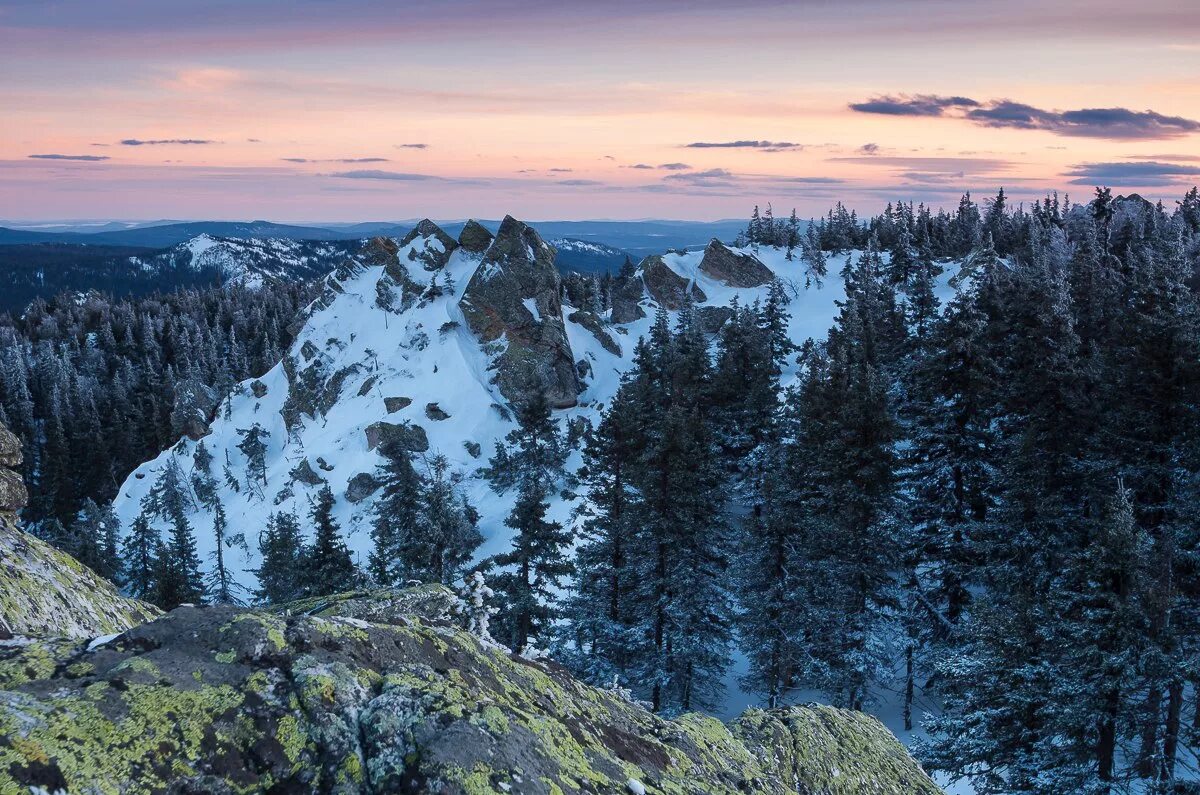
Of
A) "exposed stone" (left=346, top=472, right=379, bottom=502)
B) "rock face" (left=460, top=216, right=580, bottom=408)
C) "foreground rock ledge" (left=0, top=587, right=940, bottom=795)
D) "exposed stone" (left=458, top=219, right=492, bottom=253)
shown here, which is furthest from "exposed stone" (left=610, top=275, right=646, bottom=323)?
"foreground rock ledge" (left=0, top=587, right=940, bottom=795)

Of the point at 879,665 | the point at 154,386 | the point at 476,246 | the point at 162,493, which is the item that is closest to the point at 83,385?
the point at 154,386

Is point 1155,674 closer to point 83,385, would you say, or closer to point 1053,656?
point 1053,656

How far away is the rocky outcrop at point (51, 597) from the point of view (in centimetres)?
601

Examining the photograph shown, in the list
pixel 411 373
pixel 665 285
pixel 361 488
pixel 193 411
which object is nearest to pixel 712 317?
pixel 665 285

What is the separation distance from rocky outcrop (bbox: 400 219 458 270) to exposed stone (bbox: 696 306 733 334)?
24.8 metres

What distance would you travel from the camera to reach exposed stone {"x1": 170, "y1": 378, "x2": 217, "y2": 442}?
63.1 meters

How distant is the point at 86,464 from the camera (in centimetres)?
7969

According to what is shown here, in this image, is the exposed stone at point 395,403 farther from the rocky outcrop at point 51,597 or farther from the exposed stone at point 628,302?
→ the rocky outcrop at point 51,597

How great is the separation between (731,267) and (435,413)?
134 feet

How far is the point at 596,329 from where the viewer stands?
66938 mm

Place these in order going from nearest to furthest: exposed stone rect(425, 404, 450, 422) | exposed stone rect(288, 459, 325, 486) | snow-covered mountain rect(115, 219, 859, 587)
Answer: snow-covered mountain rect(115, 219, 859, 587) → exposed stone rect(288, 459, 325, 486) → exposed stone rect(425, 404, 450, 422)

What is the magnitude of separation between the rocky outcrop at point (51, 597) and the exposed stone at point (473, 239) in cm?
5816

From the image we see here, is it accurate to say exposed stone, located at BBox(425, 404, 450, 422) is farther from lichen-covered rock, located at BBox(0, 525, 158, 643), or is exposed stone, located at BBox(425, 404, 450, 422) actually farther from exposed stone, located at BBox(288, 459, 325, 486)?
lichen-covered rock, located at BBox(0, 525, 158, 643)

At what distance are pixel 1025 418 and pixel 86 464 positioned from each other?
9165cm
